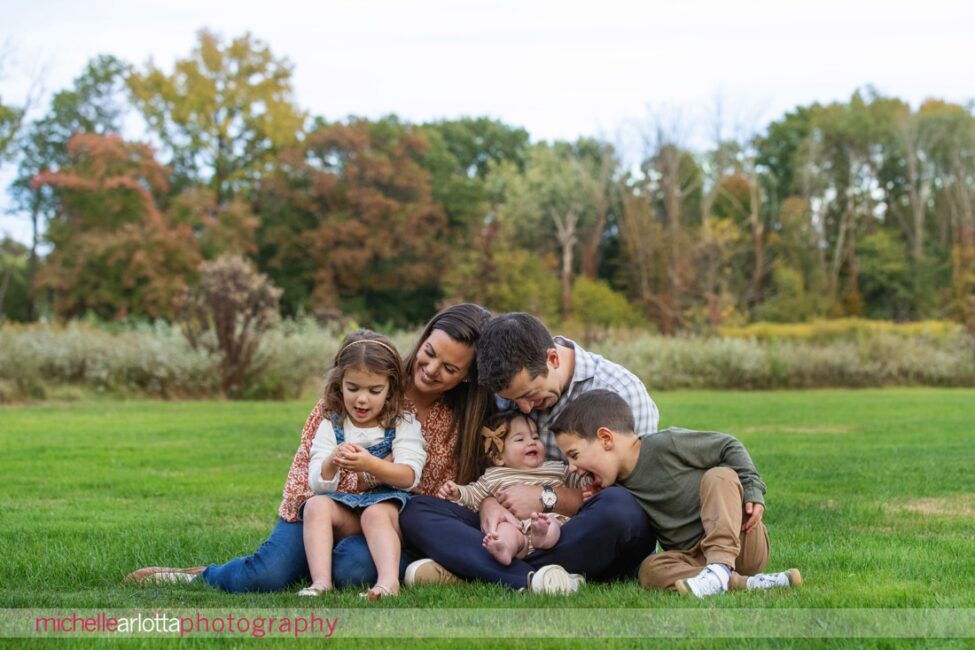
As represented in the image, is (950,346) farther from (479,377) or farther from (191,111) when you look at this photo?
(191,111)

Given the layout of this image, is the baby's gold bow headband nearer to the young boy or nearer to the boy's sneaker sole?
the young boy

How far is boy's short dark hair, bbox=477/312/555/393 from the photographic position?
4.47 meters

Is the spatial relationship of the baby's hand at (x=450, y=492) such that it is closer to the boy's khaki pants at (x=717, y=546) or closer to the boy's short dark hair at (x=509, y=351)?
the boy's short dark hair at (x=509, y=351)

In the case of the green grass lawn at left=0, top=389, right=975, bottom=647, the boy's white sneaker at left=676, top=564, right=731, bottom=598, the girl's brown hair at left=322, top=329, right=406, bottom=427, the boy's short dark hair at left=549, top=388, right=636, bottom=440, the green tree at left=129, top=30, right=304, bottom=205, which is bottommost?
the green grass lawn at left=0, top=389, right=975, bottom=647

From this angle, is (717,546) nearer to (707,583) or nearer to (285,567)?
(707,583)

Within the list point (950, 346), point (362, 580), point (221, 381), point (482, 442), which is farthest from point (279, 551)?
point (950, 346)

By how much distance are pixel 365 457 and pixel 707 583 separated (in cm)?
138

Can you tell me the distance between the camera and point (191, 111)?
41.9m

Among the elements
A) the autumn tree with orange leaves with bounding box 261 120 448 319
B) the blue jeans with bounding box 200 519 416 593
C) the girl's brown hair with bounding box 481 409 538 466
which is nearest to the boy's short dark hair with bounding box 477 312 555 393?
the girl's brown hair with bounding box 481 409 538 466

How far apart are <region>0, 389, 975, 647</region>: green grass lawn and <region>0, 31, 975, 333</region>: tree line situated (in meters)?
23.7

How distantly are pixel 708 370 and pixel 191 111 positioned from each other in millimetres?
26360

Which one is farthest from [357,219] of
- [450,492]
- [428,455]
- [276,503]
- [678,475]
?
[678,475]

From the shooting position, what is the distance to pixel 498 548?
4504 mm

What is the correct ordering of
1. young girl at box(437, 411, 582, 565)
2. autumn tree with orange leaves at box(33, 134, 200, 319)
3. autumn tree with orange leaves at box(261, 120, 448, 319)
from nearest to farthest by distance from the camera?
young girl at box(437, 411, 582, 565) → autumn tree with orange leaves at box(33, 134, 200, 319) → autumn tree with orange leaves at box(261, 120, 448, 319)
